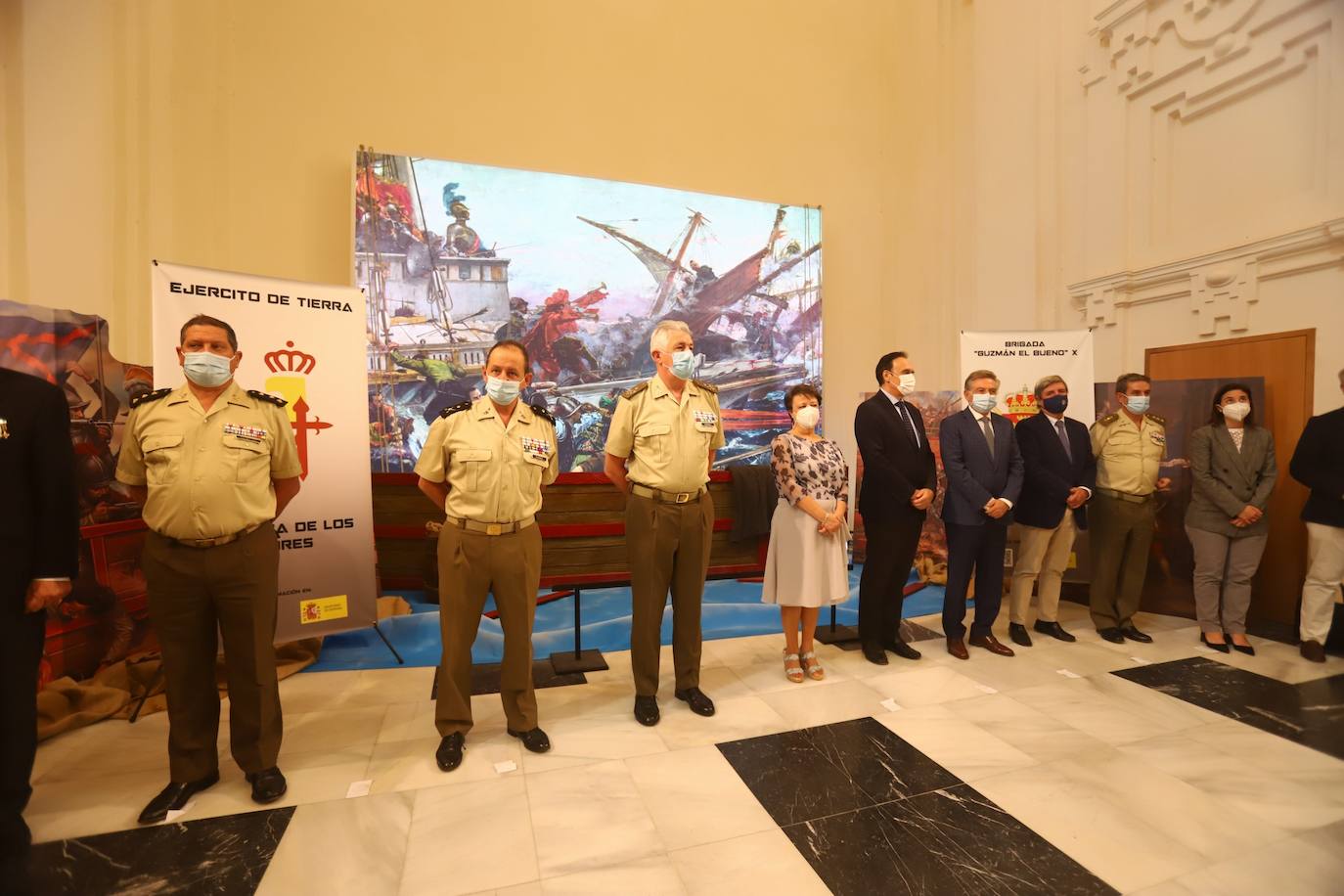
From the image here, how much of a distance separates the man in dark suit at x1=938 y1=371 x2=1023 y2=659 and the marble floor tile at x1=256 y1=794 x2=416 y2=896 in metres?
3.06

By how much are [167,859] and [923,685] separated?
321 centimetres

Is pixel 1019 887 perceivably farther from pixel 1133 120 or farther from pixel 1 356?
pixel 1133 120

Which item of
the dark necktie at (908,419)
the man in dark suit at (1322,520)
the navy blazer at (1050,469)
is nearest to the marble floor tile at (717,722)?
the dark necktie at (908,419)

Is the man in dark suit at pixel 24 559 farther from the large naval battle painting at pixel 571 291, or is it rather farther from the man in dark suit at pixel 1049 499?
the man in dark suit at pixel 1049 499

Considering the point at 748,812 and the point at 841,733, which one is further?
the point at 841,733

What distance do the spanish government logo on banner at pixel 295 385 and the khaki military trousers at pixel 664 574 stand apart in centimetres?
178

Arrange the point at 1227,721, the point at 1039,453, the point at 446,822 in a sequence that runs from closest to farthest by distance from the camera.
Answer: the point at 446,822
the point at 1227,721
the point at 1039,453

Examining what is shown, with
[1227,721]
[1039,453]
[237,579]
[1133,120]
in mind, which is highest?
[1133,120]

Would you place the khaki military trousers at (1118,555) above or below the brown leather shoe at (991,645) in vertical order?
above

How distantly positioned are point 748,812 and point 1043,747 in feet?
4.58

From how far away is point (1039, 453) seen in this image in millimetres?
3873

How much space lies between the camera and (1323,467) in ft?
11.6

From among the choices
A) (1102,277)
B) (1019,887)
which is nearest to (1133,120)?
(1102,277)

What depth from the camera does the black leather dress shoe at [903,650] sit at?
11.6ft
